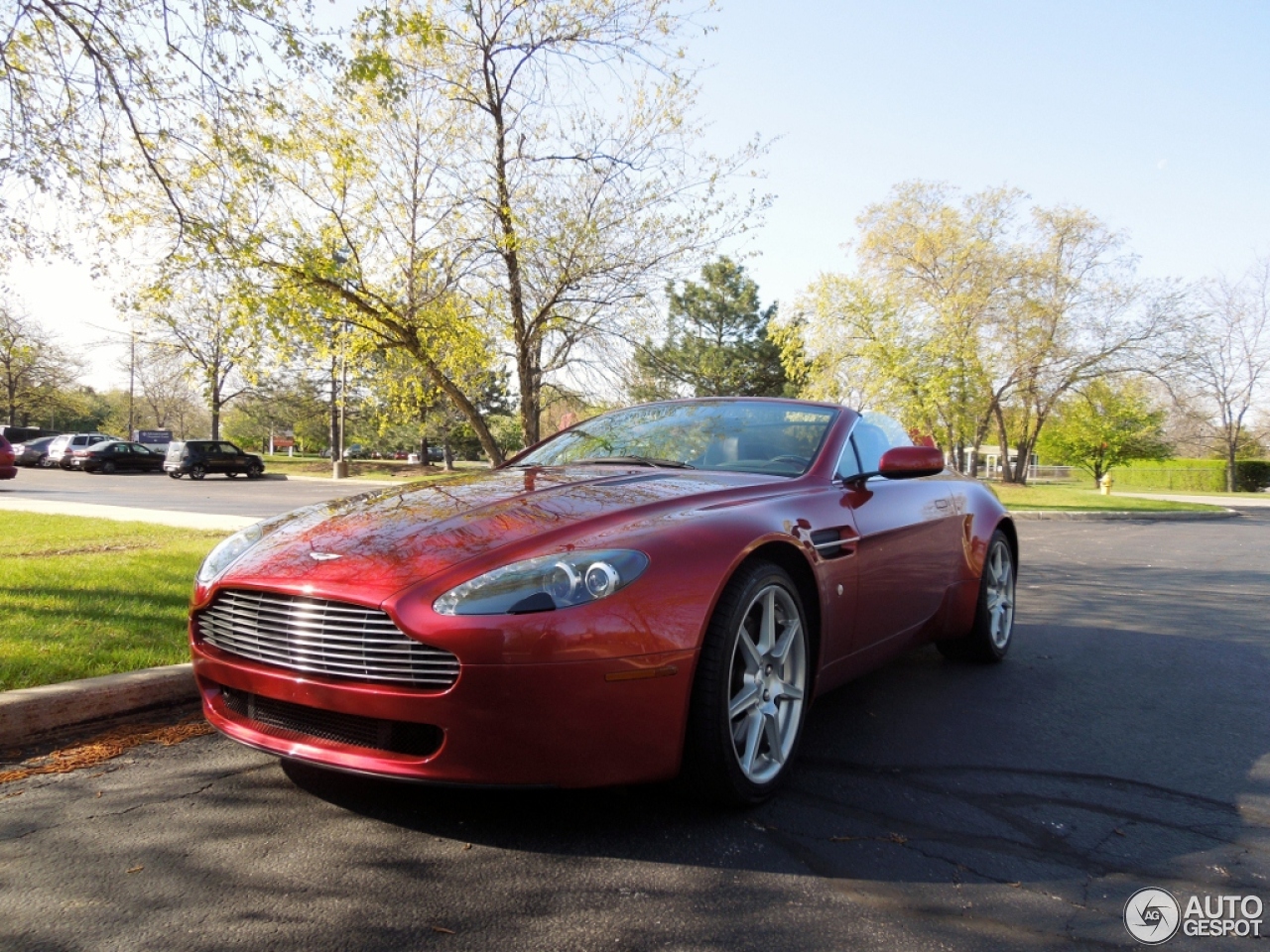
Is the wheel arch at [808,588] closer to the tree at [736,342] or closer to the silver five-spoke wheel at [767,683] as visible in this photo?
the silver five-spoke wheel at [767,683]

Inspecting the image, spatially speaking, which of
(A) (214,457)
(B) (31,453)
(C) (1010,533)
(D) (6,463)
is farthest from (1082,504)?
(B) (31,453)

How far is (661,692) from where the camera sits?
2.39 metres

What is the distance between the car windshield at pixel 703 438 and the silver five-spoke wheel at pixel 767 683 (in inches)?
30.5

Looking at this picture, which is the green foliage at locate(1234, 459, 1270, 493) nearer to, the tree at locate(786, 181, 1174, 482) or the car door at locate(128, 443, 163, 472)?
the tree at locate(786, 181, 1174, 482)

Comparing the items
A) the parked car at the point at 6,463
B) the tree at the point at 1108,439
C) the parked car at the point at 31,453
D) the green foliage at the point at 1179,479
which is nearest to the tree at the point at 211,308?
the parked car at the point at 6,463

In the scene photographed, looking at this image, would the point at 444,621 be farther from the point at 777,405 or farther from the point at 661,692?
the point at 777,405

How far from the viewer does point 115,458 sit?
34.6 m

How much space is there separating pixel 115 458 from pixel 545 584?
38.4m

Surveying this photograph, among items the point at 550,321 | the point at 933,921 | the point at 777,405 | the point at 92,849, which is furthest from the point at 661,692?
the point at 550,321

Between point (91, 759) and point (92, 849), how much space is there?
87 cm

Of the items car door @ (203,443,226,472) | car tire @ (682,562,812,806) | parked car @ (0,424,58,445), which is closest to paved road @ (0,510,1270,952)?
car tire @ (682,562,812,806)

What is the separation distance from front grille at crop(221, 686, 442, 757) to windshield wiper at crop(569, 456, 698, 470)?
1726 millimetres

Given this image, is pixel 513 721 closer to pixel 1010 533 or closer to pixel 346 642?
pixel 346 642

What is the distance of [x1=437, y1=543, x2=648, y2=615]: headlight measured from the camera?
2279 mm
